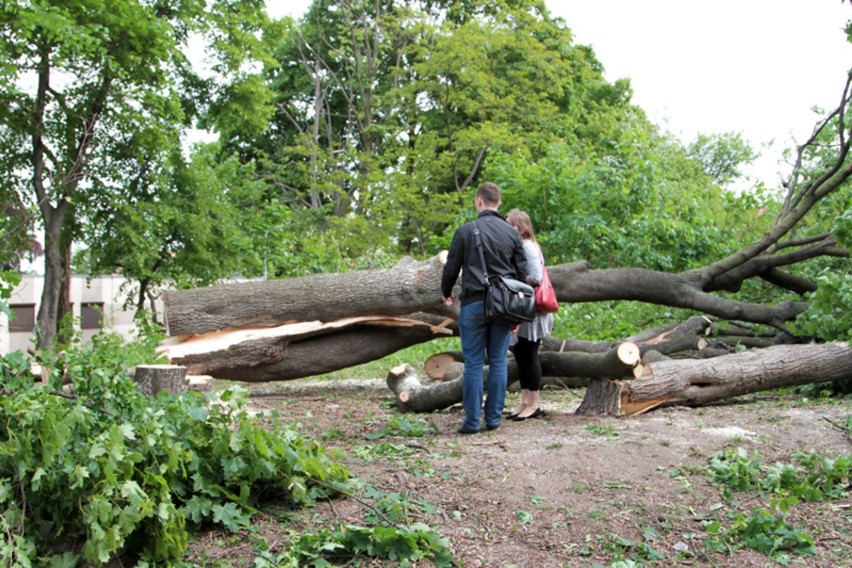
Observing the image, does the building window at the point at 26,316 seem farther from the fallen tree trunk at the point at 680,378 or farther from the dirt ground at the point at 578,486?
the dirt ground at the point at 578,486

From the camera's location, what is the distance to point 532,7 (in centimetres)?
3016

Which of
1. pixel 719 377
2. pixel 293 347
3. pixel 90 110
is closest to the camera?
pixel 719 377

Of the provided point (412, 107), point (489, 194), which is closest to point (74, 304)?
point (412, 107)

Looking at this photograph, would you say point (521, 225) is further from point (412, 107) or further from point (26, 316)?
point (26, 316)

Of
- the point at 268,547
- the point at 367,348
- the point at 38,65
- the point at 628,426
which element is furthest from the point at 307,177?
the point at 268,547

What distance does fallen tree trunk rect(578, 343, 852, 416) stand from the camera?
22.6 ft

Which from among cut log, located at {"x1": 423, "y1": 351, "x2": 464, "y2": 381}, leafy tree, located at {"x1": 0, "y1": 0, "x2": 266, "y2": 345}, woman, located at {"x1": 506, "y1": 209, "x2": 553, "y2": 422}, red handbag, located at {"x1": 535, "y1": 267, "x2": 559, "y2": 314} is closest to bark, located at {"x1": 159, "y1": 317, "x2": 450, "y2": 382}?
cut log, located at {"x1": 423, "y1": 351, "x2": 464, "y2": 381}

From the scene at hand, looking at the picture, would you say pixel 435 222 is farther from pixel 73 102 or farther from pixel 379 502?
pixel 379 502

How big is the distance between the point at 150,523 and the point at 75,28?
463 inches

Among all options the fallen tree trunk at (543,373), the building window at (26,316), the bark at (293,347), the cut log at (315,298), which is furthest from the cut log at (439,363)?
the building window at (26,316)

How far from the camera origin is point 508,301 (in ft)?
19.8

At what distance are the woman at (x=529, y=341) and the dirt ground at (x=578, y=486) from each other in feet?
0.54

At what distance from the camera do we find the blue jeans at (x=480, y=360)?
6227mm

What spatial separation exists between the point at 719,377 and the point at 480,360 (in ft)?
8.02
